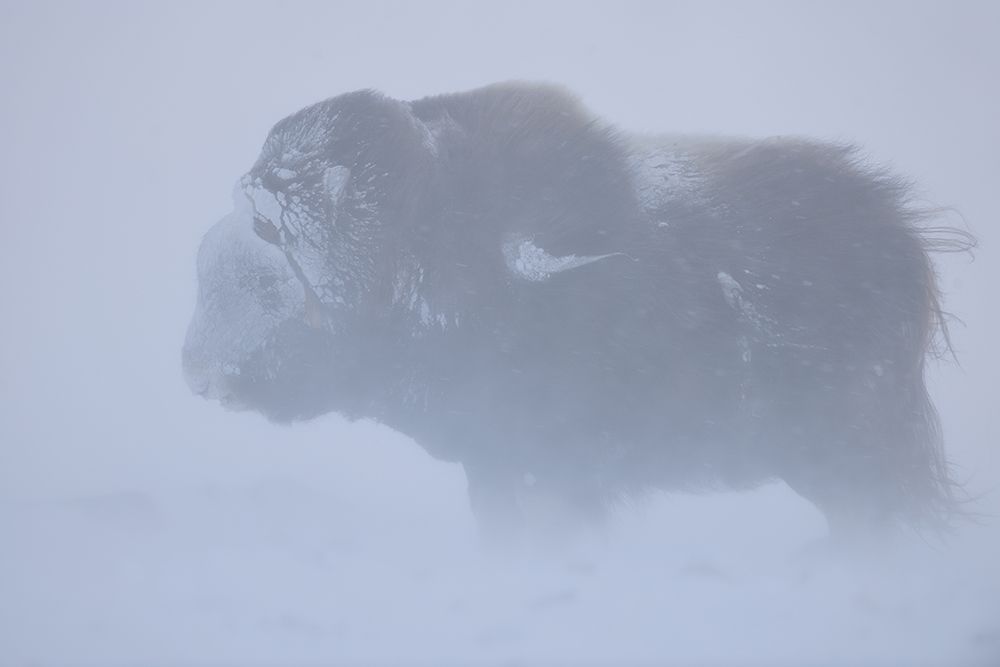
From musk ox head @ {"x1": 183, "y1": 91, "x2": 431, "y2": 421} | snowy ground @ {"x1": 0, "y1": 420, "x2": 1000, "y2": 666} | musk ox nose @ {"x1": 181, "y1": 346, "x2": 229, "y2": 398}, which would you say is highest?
musk ox head @ {"x1": 183, "y1": 91, "x2": 431, "y2": 421}

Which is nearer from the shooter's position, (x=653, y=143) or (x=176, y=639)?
(x=176, y=639)

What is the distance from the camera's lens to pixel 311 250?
2.75m

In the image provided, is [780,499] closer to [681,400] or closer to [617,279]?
[681,400]

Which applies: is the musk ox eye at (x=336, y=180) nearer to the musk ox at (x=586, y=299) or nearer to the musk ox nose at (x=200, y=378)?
the musk ox at (x=586, y=299)

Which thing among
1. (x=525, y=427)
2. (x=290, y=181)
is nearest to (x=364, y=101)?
(x=290, y=181)

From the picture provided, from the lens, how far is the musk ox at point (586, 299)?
2.56 m

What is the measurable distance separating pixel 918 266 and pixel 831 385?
451 millimetres

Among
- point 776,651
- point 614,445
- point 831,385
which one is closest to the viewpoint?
point 776,651

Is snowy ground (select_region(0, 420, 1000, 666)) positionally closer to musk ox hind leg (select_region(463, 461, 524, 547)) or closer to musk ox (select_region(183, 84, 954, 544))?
musk ox hind leg (select_region(463, 461, 524, 547))

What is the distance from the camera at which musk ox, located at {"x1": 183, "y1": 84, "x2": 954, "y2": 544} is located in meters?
2.56

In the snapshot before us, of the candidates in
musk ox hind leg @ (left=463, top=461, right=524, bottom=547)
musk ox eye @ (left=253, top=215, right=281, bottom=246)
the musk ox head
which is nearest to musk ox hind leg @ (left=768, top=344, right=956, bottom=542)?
musk ox hind leg @ (left=463, top=461, right=524, bottom=547)

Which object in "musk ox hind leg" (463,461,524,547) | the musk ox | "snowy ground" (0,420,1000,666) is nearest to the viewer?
"snowy ground" (0,420,1000,666)

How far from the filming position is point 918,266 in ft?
8.59

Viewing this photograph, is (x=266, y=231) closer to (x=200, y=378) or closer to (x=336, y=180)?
(x=336, y=180)
